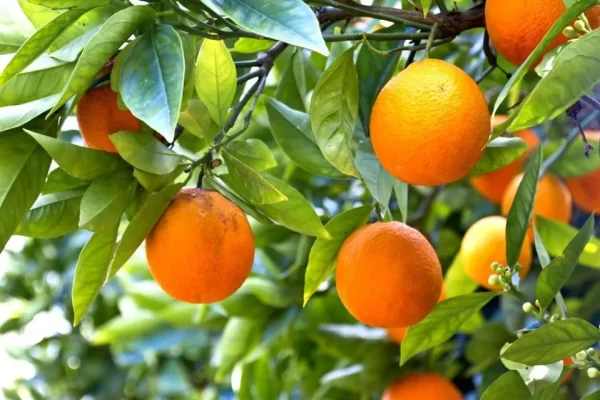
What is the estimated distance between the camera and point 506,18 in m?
0.68

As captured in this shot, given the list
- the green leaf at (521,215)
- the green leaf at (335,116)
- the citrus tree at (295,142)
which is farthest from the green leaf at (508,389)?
the green leaf at (335,116)

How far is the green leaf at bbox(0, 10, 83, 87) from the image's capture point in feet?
2.01

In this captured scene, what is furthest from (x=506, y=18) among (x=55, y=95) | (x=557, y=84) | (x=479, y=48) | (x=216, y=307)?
(x=216, y=307)

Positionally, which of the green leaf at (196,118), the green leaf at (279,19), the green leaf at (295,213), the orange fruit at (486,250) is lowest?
the orange fruit at (486,250)

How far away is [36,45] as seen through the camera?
2.04ft

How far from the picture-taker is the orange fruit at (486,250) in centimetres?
103

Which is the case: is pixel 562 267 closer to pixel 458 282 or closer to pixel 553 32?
pixel 553 32

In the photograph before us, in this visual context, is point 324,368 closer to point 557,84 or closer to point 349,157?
point 349,157

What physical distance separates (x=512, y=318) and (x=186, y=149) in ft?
1.82

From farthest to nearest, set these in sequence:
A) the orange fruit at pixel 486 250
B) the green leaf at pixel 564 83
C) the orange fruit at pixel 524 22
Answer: the orange fruit at pixel 486 250
the orange fruit at pixel 524 22
the green leaf at pixel 564 83

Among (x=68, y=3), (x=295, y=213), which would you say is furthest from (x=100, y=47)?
(x=295, y=213)

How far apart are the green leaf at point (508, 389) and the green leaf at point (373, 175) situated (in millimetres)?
198

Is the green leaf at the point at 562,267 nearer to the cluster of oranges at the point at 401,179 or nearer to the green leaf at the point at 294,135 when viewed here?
the cluster of oranges at the point at 401,179

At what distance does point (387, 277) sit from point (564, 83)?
28 cm
